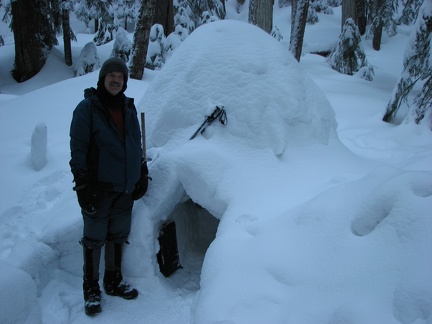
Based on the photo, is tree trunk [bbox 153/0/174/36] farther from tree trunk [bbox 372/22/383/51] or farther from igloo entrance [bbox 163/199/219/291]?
tree trunk [bbox 372/22/383/51]

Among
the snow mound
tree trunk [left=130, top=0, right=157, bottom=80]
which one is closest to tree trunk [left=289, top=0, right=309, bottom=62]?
tree trunk [left=130, top=0, right=157, bottom=80]

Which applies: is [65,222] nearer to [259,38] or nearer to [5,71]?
[259,38]

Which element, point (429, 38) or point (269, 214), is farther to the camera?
point (429, 38)

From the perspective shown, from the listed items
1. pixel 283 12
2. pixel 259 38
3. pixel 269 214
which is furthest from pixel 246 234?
pixel 283 12

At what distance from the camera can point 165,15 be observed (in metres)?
11.6

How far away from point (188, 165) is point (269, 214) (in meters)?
0.90

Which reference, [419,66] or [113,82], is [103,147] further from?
[419,66]

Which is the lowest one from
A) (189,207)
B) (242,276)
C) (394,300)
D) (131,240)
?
(189,207)

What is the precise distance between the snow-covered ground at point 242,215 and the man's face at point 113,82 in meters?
0.86

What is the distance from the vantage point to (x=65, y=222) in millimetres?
3258

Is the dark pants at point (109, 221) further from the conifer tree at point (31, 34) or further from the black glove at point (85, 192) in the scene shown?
the conifer tree at point (31, 34)

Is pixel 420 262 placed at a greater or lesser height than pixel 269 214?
greater

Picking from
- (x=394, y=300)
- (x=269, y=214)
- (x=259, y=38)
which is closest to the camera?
(x=394, y=300)

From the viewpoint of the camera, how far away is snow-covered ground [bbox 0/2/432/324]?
77.2 inches
